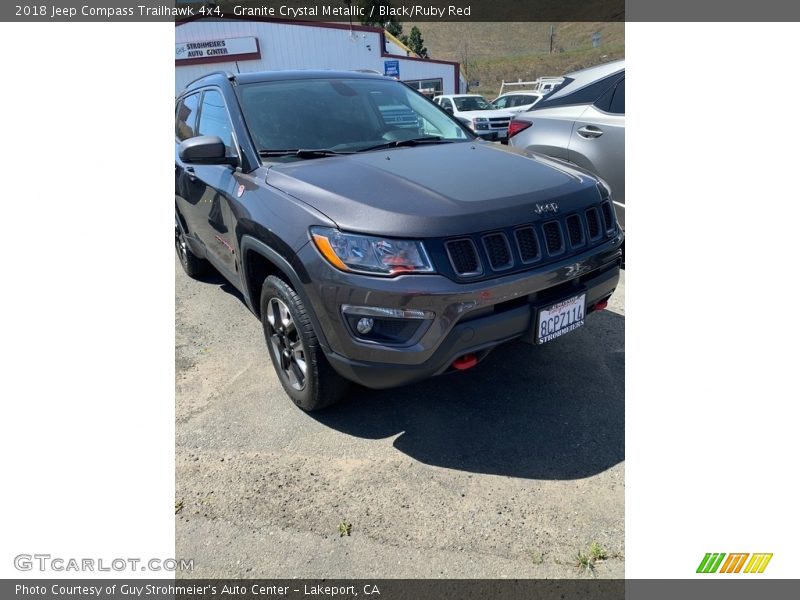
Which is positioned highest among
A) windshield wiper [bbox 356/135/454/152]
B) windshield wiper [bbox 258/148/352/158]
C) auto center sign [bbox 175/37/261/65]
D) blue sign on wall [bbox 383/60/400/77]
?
auto center sign [bbox 175/37/261/65]

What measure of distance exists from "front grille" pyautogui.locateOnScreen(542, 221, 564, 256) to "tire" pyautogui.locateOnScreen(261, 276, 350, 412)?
3.84 ft

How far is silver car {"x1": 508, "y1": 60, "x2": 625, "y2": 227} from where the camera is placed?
14.5 ft

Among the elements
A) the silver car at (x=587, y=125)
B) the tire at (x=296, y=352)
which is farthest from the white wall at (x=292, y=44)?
the tire at (x=296, y=352)

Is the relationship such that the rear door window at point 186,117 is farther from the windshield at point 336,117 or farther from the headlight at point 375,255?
the headlight at point 375,255

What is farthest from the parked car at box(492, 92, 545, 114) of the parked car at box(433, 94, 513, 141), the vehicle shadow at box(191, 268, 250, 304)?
the vehicle shadow at box(191, 268, 250, 304)

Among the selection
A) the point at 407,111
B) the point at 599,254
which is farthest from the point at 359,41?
the point at 599,254

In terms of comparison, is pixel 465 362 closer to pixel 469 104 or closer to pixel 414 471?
pixel 414 471

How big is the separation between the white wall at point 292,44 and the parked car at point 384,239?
849 inches

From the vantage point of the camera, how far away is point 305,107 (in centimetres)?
333

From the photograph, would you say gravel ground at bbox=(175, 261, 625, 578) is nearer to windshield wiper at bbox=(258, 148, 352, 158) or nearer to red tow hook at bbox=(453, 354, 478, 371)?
red tow hook at bbox=(453, 354, 478, 371)

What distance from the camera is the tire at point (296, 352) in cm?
258

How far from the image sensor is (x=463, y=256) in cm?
225
